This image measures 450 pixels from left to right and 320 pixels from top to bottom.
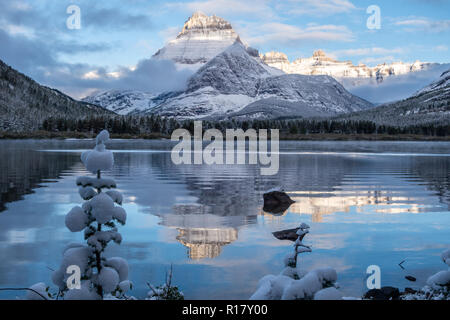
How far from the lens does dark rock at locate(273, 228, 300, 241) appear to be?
21172 millimetres

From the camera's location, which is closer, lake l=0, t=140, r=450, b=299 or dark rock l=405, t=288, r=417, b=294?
dark rock l=405, t=288, r=417, b=294

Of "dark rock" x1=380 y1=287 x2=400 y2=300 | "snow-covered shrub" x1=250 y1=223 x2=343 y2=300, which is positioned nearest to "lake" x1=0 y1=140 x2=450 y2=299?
"dark rock" x1=380 y1=287 x2=400 y2=300

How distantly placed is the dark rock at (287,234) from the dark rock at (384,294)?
23.8 feet

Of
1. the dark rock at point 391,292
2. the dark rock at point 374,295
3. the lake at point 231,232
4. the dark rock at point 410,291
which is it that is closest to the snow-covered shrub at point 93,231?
the lake at point 231,232

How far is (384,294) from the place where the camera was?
13680 millimetres

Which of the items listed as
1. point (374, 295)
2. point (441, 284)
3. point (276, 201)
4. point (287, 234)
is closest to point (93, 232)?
point (441, 284)

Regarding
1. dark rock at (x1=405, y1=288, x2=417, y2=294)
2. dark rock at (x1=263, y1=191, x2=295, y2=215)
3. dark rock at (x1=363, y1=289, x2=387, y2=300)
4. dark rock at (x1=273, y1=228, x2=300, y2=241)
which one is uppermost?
dark rock at (x1=263, y1=191, x2=295, y2=215)

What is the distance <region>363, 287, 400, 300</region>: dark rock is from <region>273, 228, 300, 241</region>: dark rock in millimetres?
7256

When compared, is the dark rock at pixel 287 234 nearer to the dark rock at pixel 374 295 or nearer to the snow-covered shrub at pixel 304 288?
the dark rock at pixel 374 295

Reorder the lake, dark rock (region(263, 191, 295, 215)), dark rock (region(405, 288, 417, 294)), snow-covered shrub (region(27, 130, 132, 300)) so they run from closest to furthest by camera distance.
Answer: snow-covered shrub (region(27, 130, 132, 300)), dark rock (region(405, 288, 417, 294)), the lake, dark rock (region(263, 191, 295, 215))

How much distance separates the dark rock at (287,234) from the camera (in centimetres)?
2117

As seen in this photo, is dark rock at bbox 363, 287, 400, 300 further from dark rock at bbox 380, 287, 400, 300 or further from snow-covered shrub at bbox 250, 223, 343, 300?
snow-covered shrub at bbox 250, 223, 343, 300
